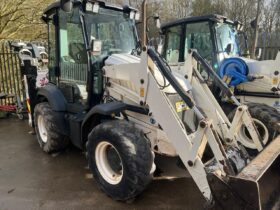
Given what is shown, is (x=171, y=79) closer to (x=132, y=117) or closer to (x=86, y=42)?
(x=132, y=117)

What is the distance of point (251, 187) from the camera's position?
1.96 m

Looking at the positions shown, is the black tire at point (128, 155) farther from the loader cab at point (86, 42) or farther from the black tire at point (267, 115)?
the black tire at point (267, 115)

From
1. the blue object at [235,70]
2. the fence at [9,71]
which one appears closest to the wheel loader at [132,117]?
the blue object at [235,70]

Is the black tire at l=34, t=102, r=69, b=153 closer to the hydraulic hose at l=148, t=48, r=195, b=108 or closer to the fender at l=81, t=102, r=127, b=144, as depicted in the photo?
the fender at l=81, t=102, r=127, b=144

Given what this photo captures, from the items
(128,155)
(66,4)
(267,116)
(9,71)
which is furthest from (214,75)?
(9,71)

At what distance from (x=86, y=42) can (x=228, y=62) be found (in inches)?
107

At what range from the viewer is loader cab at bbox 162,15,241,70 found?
5762mm

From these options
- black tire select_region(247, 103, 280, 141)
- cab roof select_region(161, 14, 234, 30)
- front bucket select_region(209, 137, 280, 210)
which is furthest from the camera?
cab roof select_region(161, 14, 234, 30)

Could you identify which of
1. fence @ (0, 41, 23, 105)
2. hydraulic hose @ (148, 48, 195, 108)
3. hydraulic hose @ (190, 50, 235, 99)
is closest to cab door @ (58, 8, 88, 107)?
hydraulic hose @ (148, 48, 195, 108)

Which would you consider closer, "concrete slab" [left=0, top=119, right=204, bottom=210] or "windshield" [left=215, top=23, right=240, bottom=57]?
"concrete slab" [left=0, top=119, right=204, bottom=210]

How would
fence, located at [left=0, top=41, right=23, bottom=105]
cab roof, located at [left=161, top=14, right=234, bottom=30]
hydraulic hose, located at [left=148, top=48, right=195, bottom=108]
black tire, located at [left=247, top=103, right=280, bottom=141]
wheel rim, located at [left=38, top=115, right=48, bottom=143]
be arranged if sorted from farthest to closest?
fence, located at [left=0, top=41, right=23, bottom=105] < cab roof, located at [left=161, top=14, right=234, bottom=30] < wheel rim, located at [left=38, top=115, right=48, bottom=143] < black tire, located at [left=247, top=103, right=280, bottom=141] < hydraulic hose, located at [left=148, top=48, right=195, bottom=108]

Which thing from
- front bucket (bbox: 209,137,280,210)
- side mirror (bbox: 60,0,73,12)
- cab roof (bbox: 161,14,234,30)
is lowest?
front bucket (bbox: 209,137,280,210)

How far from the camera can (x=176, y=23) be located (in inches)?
255

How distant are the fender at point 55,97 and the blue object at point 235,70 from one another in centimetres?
301
